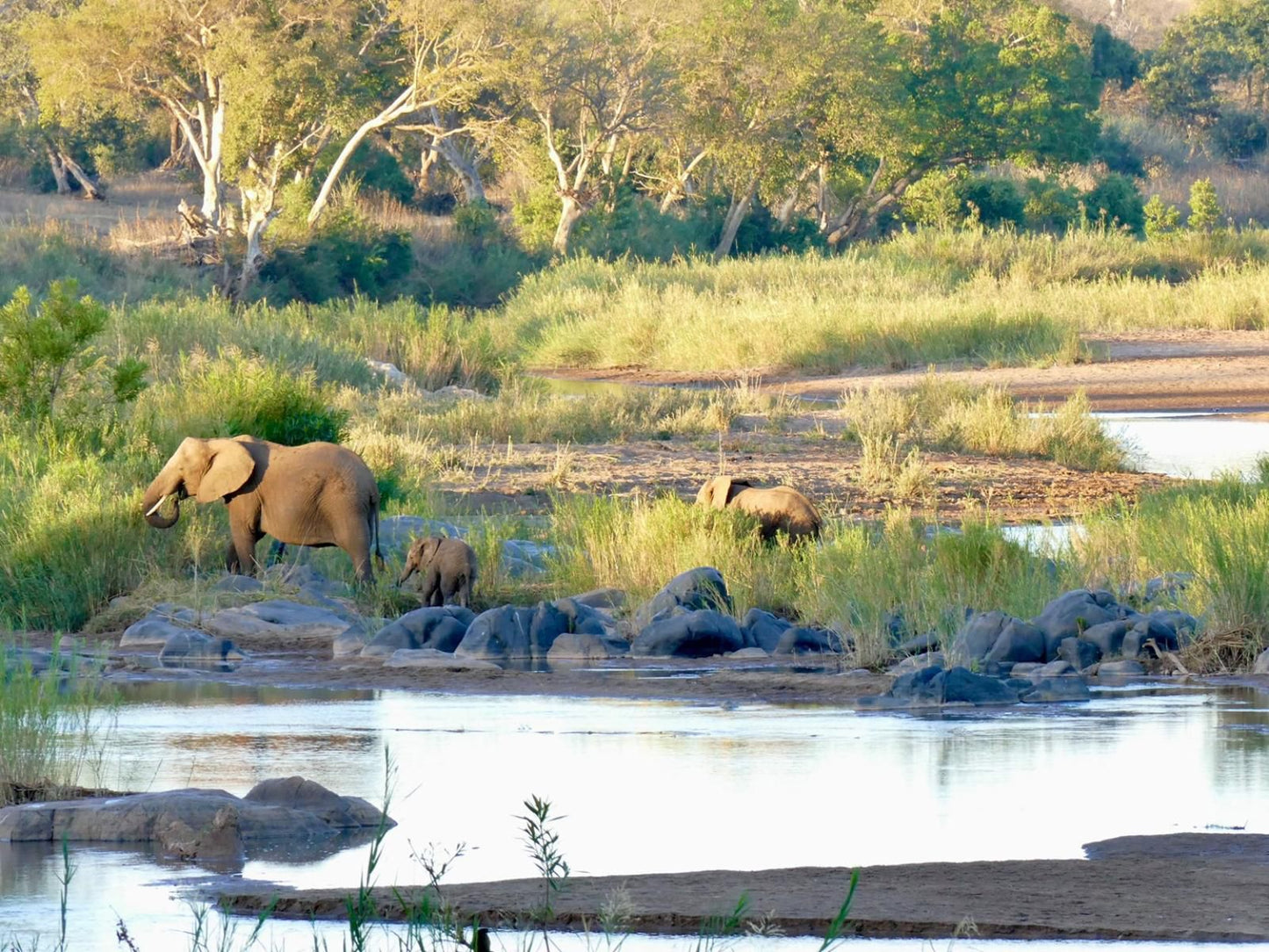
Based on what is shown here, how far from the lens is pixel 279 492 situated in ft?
42.7

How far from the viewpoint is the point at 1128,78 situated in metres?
89.9

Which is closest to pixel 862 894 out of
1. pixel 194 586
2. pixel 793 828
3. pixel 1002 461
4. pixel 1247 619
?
pixel 793 828

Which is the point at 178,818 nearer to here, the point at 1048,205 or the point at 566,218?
the point at 566,218

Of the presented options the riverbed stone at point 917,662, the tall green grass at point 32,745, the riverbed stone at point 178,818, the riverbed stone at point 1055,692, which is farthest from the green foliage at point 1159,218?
the riverbed stone at point 178,818

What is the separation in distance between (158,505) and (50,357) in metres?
3.06

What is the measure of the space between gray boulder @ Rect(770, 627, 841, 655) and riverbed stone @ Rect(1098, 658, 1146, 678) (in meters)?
1.44

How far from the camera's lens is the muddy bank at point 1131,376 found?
30656mm

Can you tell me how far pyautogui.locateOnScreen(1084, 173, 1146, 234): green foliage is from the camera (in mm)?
63594

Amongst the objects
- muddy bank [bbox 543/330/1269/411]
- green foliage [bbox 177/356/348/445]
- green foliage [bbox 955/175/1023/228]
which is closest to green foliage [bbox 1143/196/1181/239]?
green foliage [bbox 955/175/1023/228]

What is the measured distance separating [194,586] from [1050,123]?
52.2m

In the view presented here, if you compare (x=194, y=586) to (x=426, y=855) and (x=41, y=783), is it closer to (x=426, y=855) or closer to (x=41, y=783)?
(x=41, y=783)

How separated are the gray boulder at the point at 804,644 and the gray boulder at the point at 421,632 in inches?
66.9

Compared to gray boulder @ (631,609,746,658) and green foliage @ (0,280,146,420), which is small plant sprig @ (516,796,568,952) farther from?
green foliage @ (0,280,146,420)

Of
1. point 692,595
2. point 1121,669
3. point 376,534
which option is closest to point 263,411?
point 376,534
